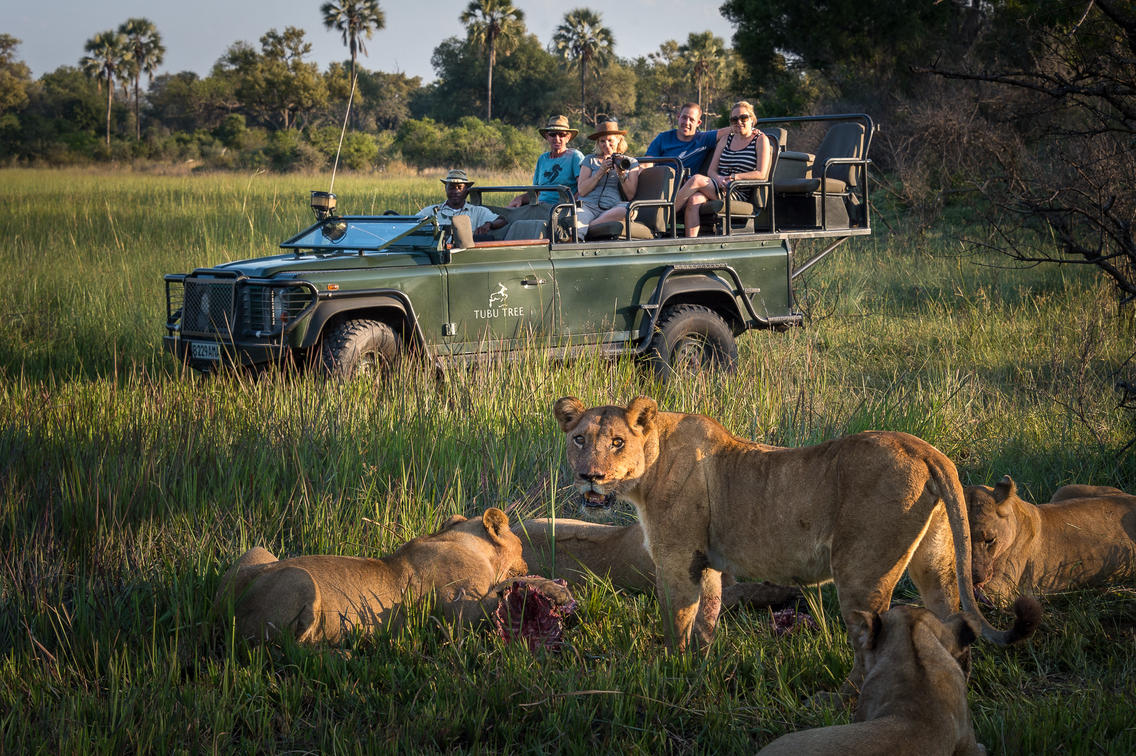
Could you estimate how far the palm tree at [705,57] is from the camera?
6097cm

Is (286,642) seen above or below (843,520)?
below

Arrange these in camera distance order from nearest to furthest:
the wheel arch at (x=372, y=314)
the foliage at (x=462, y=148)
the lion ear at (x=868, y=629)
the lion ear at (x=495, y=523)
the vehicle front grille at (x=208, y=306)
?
the lion ear at (x=868, y=629)
the lion ear at (x=495, y=523)
the wheel arch at (x=372, y=314)
the vehicle front grille at (x=208, y=306)
the foliage at (x=462, y=148)

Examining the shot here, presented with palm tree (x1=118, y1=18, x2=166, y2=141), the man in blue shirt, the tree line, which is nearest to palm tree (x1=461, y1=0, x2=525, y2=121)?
the tree line

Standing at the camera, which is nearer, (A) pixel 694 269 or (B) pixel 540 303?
(B) pixel 540 303

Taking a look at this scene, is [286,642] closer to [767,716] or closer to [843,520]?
[767,716]

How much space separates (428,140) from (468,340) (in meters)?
33.6

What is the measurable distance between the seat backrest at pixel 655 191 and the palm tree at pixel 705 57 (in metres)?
52.4

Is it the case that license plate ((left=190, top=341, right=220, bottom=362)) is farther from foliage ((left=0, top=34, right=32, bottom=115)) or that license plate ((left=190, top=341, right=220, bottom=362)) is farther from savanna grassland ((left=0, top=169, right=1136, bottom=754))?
foliage ((left=0, top=34, right=32, bottom=115))

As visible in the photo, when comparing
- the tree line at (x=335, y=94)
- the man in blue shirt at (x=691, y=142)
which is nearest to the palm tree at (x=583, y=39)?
the tree line at (x=335, y=94)

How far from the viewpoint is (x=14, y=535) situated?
428cm

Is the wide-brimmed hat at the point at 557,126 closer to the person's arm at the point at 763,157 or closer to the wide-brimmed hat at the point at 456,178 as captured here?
the wide-brimmed hat at the point at 456,178

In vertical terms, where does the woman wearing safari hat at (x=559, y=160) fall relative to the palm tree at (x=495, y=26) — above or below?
below

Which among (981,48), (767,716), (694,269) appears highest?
(981,48)

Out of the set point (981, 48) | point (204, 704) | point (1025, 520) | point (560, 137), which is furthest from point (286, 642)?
point (981, 48)
